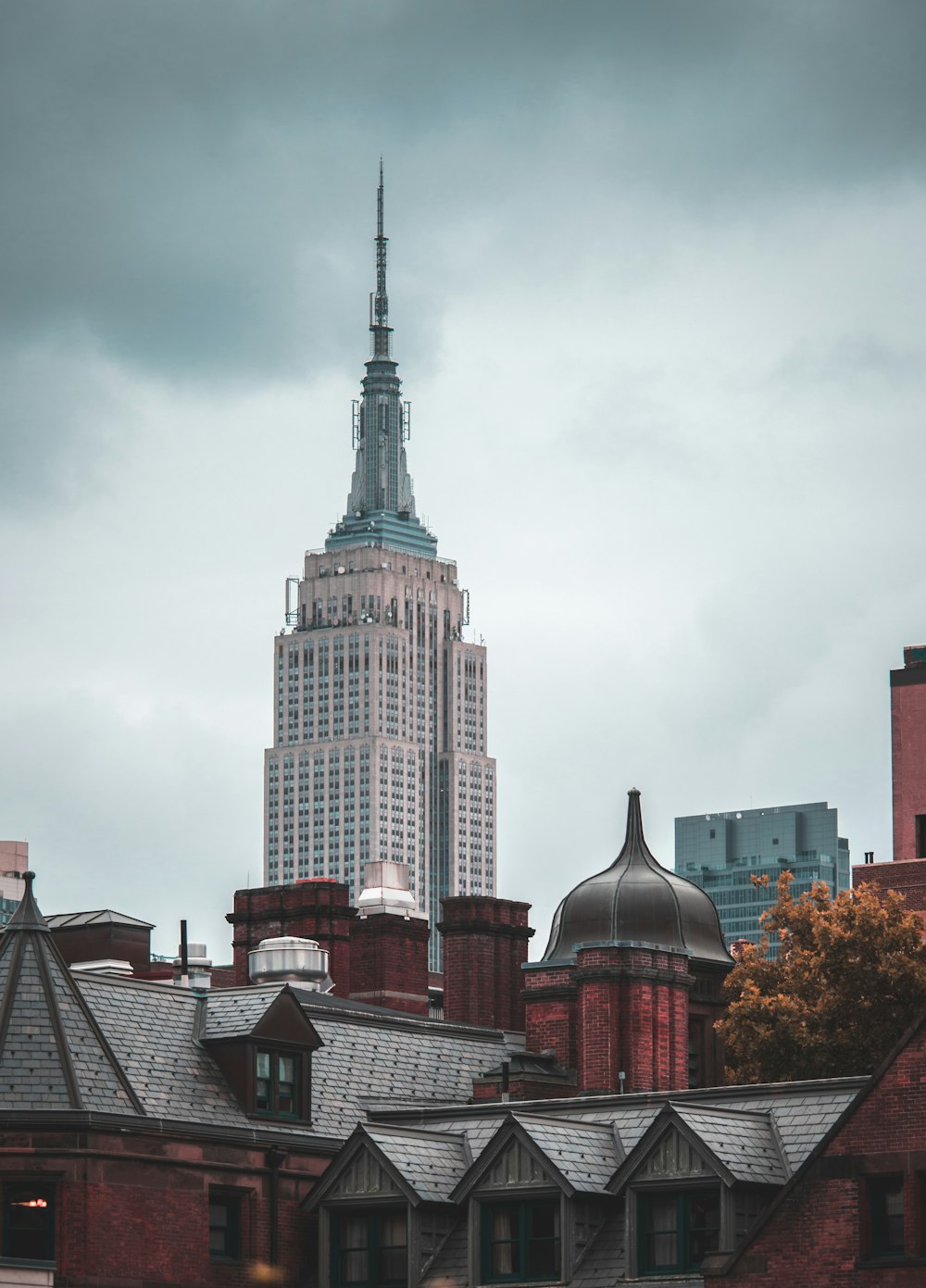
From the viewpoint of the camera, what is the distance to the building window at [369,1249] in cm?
6247

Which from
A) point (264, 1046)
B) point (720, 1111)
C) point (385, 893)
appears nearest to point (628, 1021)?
point (264, 1046)

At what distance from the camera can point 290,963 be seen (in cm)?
7994

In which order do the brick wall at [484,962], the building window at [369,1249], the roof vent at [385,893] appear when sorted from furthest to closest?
1. the roof vent at [385,893]
2. the brick wall at [484,962]
3. the building window at [369,1249]

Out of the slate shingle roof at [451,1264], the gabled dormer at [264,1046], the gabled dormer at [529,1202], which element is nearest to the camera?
the gabled dormer at [529,1202]

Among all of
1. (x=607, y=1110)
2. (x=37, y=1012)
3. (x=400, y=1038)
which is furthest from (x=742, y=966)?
(x=37, y=1012)

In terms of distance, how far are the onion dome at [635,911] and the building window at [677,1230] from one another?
986 inches

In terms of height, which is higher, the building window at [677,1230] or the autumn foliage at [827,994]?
the autumn foliage at [827,994]

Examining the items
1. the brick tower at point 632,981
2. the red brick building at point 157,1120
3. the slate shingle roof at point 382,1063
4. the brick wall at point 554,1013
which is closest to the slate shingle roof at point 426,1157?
the slate shingle roof at point 382,1063

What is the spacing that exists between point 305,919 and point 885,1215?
129 feet

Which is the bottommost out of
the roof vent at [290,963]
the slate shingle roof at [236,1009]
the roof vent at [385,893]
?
the slate shingle roof at [236,1009]

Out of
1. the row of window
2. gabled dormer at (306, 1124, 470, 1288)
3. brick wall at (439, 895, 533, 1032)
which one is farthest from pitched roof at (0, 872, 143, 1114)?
brick wall at (439, 895, 533, 1032)

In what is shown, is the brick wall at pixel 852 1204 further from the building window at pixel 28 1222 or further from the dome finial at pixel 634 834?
the dome finial at pixel 634 834

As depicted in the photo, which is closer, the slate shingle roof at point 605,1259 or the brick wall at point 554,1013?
the slate shingle roof at point 605,1259

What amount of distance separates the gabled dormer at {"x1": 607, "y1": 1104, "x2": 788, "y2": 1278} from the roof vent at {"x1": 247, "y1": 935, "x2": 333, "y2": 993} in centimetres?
2088
